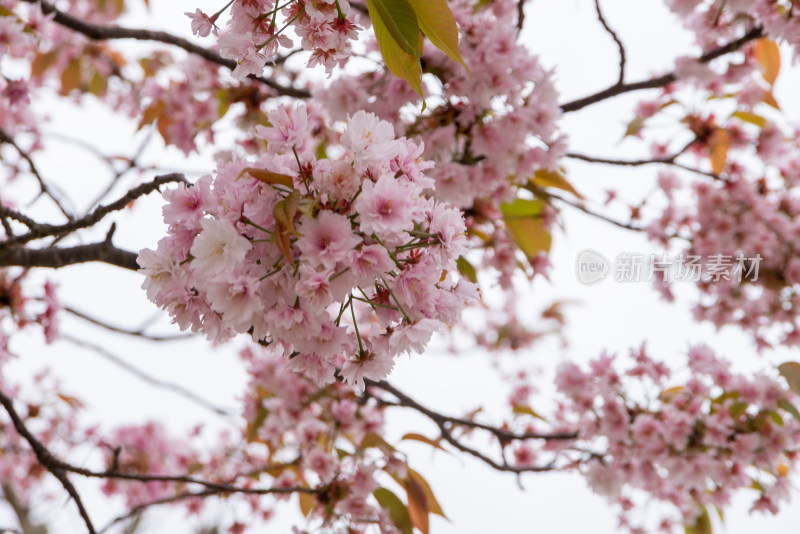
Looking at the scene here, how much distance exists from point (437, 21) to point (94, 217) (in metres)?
0.64

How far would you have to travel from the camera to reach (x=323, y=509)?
1523 mm

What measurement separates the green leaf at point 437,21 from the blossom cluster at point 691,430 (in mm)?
1549

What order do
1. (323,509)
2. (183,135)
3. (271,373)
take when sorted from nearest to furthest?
(323,509)
(183,135)
(271,373)

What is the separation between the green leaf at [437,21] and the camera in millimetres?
689

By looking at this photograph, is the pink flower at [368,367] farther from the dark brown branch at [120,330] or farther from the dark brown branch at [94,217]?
the dark brown branch at [120,330]

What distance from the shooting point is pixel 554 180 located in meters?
1.75

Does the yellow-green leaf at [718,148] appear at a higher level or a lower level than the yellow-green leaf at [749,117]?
lower

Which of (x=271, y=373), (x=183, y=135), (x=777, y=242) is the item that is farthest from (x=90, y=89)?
(x=777, y=242)

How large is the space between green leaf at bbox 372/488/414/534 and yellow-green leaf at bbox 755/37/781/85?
1.94 metres

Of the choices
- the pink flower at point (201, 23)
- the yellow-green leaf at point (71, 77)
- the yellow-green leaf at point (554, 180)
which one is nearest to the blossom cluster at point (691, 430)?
the yellow-green leaf at point (554, 180)

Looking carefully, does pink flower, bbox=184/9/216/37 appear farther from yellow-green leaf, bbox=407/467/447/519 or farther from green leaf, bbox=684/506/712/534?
green leaf, bbox=684/506/712/534

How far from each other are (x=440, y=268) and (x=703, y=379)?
1.70 metres

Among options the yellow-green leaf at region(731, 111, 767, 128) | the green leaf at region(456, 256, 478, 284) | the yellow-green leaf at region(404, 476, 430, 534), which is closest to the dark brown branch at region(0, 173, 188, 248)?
the green leaf at region(456, 256, 478, 284)

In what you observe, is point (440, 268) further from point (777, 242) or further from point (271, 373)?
point (777, 242)
